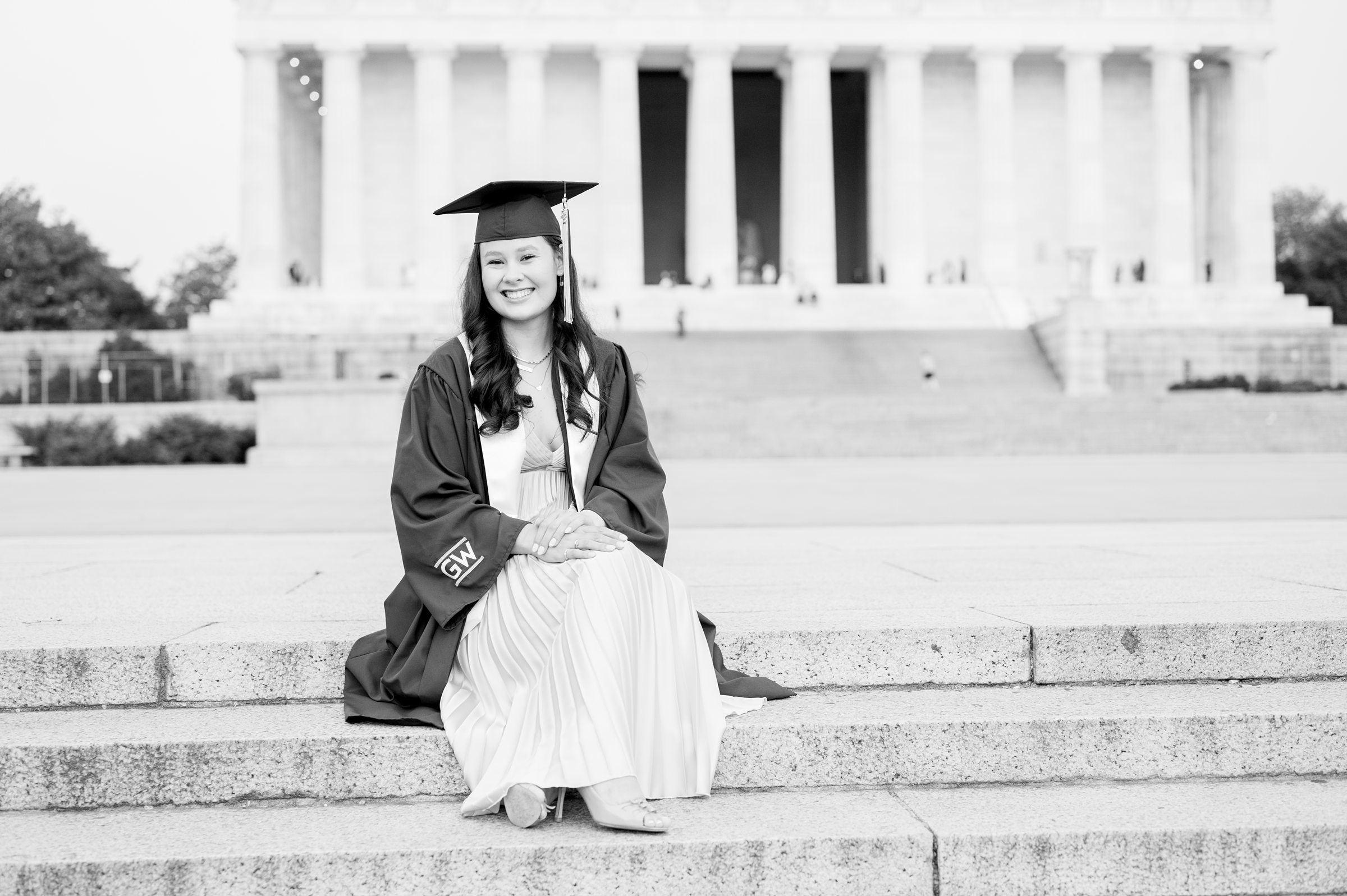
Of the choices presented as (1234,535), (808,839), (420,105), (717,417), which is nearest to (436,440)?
(808,839)

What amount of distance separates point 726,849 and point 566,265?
2.60 meters

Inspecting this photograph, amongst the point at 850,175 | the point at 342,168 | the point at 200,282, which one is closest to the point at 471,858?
the point at 342,168

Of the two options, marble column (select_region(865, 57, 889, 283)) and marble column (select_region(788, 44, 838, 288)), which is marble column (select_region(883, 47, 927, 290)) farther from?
marble column (select_region(788, 44, 838, 288))

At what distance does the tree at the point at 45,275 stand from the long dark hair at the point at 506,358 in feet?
241

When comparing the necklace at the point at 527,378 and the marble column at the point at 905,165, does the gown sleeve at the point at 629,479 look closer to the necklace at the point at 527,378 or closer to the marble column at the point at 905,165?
the necklace at the point at 527,378

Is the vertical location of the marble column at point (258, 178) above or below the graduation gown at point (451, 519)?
above

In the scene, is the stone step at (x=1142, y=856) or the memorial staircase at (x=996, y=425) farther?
the memorial staircase at (x=996, y=425)

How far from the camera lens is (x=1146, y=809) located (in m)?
5.10

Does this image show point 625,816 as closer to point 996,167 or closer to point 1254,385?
point 1254,385

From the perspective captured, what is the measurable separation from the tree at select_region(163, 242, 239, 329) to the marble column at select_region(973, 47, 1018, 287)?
71220 millimetres

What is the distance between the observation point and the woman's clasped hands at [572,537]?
5207 mm

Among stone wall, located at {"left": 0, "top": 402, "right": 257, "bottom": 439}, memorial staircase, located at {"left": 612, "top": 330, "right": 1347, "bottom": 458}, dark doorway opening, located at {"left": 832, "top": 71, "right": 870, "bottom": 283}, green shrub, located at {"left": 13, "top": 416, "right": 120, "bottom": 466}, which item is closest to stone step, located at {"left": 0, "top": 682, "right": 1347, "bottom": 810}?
memorial staircase, located at {"left": 612, "top": 330, "right": 1347, "bottom": 458}

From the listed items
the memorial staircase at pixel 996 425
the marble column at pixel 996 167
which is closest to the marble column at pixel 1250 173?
the marble column at pixel 996 167

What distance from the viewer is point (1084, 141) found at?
2405 inches
